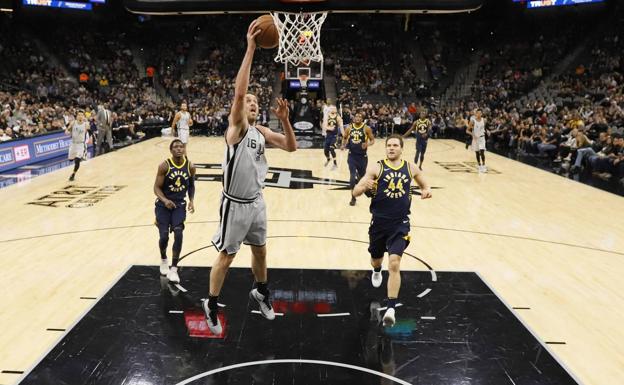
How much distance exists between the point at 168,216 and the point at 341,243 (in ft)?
8.80

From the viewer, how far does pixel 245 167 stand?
379 cm

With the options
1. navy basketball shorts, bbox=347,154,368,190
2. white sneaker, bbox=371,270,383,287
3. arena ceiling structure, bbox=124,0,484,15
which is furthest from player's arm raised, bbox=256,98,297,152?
arena ceiling structure, bbox=124,0,484,15

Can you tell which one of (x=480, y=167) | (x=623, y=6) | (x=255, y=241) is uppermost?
(x=623, y=6)

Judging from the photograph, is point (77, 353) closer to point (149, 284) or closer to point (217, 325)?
point (217, 325)

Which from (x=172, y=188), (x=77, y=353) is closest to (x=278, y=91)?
(x=172, y=188)

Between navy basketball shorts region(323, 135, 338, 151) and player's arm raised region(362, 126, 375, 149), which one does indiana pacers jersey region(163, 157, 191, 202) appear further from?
navy basketball shorts region(323, 135, 338, 151)

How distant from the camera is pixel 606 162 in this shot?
13.0m

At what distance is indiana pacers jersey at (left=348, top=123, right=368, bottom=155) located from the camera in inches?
364

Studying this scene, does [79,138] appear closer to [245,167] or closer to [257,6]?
[257,6]

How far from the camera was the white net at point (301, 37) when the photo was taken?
1207cm

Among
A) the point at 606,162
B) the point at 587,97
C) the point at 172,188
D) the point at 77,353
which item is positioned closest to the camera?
the point at 77,353

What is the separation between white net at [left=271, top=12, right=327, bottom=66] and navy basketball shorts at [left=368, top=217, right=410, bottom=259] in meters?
7.89

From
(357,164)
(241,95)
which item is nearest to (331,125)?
(357,164)

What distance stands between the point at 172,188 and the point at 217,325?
192cm
